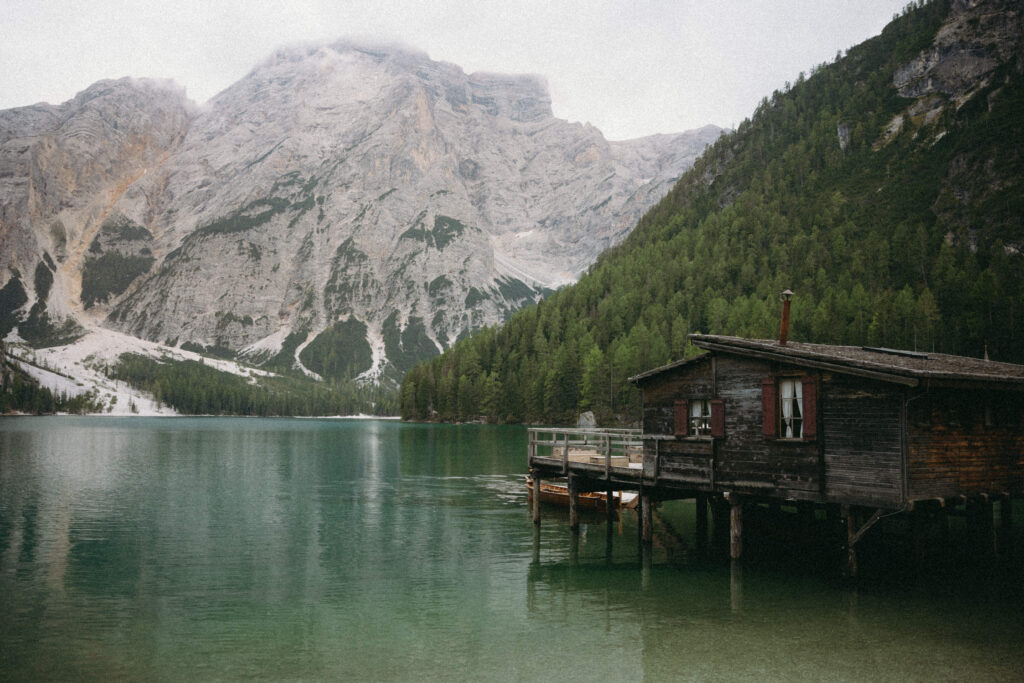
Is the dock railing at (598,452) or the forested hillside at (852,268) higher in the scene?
the forested hillside at (852,268)

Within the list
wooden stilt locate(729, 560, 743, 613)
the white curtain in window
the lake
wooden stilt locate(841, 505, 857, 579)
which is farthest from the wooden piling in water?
wooden stilt locate(841, 505, 857, 579)

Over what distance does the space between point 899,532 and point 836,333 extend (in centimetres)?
9950

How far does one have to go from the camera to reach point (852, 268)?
497 feet

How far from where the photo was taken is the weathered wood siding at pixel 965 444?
78.1 ft

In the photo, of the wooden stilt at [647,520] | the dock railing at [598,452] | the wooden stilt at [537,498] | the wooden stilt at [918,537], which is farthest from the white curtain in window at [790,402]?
the wooden stilt at [537,498]

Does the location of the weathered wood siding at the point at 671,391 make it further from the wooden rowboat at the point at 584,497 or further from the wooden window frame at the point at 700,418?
the wooden rowboat at the point at 584,497

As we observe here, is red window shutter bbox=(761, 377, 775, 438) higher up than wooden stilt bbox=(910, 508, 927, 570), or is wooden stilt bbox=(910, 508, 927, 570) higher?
red window shutter bbox=(761, 377, 775, 438)

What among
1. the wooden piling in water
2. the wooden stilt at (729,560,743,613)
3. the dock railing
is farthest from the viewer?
the wooden piling in water

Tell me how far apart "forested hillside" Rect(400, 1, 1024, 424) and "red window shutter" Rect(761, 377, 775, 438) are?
10247cm

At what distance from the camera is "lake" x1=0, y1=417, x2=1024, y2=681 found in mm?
18219

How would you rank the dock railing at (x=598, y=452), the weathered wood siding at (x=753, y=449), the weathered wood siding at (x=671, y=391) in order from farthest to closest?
the dock railing at (x=598, y=452), the weathered wood siding at (x=671, y=391), the weathered wood siding at (x=753, y=449)

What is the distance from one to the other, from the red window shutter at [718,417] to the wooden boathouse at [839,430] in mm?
44

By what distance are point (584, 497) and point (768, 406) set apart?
65.0 feet

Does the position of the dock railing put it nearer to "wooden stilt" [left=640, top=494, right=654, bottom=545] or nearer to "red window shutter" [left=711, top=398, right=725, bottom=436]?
"wooden stilt" [left=640, top=494, right=654, bottom=545]
